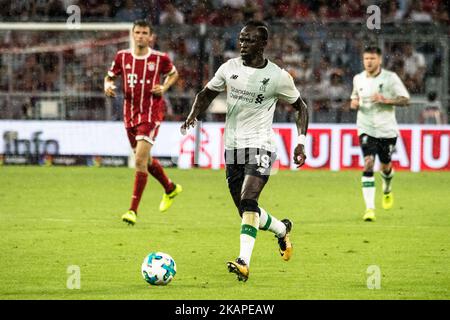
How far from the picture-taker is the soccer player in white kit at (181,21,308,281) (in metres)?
9.27

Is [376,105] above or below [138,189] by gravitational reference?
above

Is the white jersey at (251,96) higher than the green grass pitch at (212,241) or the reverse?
higher

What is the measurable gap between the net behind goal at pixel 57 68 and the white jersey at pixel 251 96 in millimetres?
13786

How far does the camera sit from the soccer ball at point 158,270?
8641 millimetres

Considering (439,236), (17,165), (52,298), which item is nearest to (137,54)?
(439,236)

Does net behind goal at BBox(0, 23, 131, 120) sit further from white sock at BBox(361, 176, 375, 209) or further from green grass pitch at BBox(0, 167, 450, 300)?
white sock at BBox(361, 176, 375, 209)

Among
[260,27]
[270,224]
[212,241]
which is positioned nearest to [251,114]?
[260,27]

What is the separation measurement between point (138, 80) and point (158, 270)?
18.6 feet

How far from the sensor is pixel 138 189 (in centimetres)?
1325

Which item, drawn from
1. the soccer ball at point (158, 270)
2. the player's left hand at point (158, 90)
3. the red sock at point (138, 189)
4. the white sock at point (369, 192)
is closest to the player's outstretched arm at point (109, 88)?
the player's left hand at point (158, 90)

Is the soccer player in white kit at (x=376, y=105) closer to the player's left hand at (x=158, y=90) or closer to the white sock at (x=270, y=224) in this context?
the player's left hand at (x=158, y=90)

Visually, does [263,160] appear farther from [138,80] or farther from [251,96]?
[138,80]

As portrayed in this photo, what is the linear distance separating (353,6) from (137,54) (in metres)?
13.0
